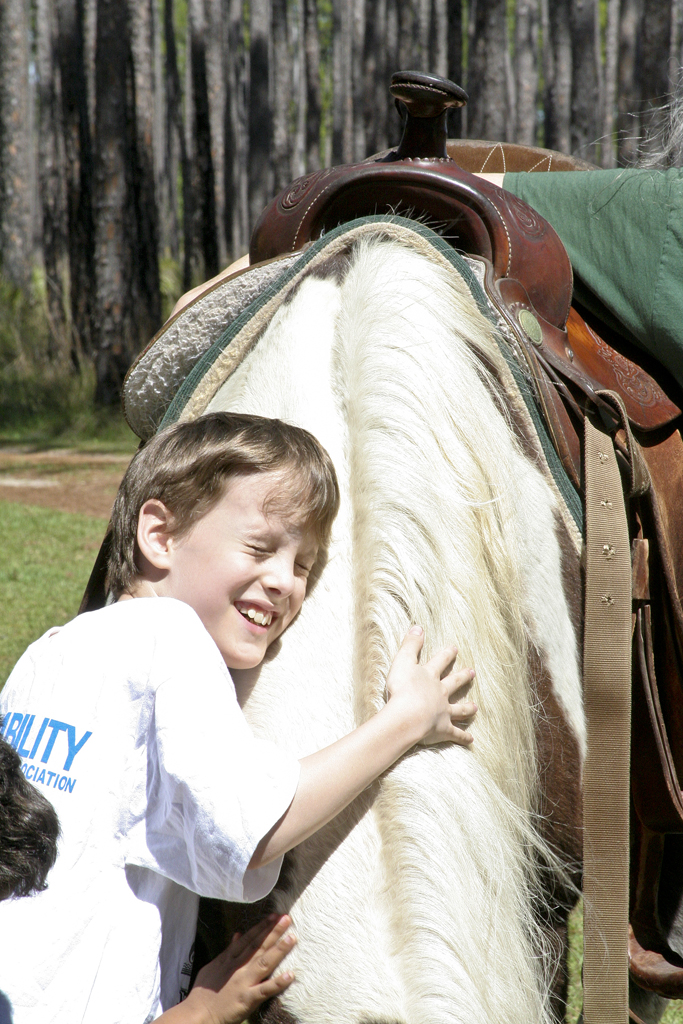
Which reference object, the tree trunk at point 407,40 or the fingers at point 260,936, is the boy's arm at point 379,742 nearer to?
the fingers at point 260,936

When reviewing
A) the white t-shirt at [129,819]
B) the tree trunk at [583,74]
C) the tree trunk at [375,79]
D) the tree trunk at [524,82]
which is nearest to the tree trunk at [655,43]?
the tree trunk at [583,74]

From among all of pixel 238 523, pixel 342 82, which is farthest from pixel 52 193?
pixel 342 82

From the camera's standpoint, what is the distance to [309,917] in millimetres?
850

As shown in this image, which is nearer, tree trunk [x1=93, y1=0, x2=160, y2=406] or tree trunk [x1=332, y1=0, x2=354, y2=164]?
tree trunk [x1=93, y1=0, x2=160, y2=406]

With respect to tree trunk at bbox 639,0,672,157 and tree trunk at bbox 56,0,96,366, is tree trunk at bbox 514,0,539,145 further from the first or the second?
tree trunk at bbox 56,0,96,366

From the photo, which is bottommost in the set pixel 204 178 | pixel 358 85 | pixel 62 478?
pixel 62 478

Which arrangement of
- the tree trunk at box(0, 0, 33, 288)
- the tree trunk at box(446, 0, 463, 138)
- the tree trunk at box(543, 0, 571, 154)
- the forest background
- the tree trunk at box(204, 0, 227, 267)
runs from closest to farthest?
the forest background, the tree trunk at box(0, 0, 33, 288), the tree trunk at box(446, 0, 463, 138), the tree trunk at box(543, 0, 571, 154), the tree trunk at box(204, 0, 227, 267)

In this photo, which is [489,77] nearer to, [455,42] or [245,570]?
[455,42]

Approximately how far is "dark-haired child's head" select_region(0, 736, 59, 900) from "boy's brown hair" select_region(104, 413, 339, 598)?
289mm

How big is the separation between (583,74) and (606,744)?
43.3 ft

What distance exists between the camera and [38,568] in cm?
470

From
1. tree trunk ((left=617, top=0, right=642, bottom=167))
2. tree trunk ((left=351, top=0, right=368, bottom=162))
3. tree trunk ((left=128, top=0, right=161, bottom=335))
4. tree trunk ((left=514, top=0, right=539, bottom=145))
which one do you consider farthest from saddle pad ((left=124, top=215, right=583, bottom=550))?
tree trunk ((left=351, top=0, right=368, bottom=162))

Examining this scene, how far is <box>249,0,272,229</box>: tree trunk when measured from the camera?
1759 cm

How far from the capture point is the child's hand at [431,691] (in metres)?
0.88
